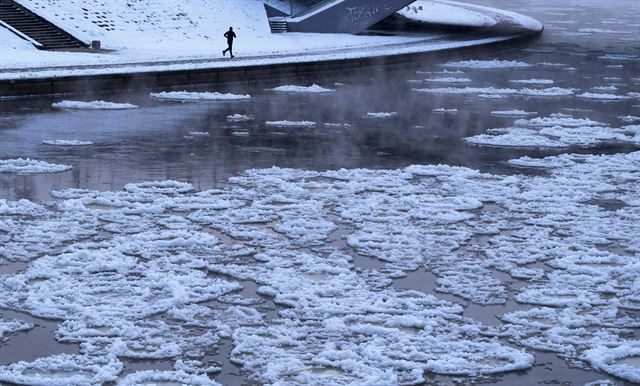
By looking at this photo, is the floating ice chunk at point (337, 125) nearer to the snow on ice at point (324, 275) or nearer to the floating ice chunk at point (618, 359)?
the snow on ice at point (324, 275)

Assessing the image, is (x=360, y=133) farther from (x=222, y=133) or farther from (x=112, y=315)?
(x=112, y=315)

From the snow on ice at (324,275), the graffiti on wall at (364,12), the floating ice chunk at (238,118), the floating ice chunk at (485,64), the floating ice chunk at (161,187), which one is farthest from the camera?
the graffiti on wall at (364,12)

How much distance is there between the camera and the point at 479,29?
5225cm

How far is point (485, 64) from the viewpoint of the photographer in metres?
38.3

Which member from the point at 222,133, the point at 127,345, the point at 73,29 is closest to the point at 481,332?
the point at 127,345

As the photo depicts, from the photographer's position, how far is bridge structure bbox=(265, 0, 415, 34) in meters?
45.6

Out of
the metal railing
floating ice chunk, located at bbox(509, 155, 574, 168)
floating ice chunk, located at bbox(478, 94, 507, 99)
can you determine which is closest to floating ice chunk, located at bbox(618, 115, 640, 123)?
floating ice chunk, located at bbox(478, 94, 507, 99)

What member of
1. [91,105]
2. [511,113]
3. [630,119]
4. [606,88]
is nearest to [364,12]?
[606,88]

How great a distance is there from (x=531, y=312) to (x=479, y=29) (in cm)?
4269

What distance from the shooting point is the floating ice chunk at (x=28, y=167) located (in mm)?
16719

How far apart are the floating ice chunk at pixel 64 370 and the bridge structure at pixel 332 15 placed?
1442 inches

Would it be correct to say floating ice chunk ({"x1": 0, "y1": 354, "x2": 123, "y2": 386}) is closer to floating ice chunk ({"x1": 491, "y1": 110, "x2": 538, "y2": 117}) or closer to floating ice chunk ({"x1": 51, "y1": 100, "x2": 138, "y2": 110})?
floating ice chunk ({"x1": 51, "y1": 100, "x2": 138, "y2": 110})

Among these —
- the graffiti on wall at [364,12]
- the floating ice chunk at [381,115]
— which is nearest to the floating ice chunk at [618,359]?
the floating ice chunk at [381,115]

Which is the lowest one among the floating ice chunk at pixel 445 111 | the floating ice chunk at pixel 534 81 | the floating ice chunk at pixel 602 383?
the floating ice chunk at pixel 602 383
